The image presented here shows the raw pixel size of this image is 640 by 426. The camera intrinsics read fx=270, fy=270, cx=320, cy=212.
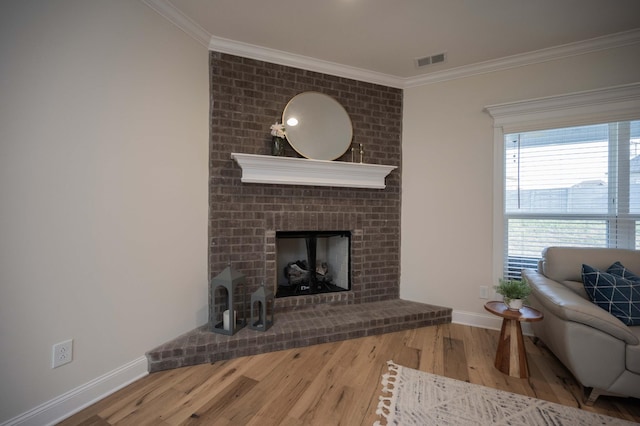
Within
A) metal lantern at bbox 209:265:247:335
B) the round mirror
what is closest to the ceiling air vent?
the round mirror

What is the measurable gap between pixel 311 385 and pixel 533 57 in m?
3.42

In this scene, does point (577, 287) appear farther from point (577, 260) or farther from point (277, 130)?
point (277, 130)

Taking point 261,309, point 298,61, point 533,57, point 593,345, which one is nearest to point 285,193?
point 261,309

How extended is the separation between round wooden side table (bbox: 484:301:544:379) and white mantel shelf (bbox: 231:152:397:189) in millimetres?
1566

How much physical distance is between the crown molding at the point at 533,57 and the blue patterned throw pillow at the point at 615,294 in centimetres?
194

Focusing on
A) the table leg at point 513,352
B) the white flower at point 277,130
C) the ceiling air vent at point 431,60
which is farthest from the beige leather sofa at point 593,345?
the white flower at point 277,130

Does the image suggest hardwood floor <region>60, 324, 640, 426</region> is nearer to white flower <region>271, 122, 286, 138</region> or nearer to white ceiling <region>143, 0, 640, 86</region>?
white flower <region>271, 122, 286, 138</region>

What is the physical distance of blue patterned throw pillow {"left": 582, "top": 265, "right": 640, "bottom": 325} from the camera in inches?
68.2

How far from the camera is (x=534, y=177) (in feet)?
8.63

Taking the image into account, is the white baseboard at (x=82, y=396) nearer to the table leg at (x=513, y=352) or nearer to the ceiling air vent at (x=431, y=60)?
the table leg at (x=513, y=352)

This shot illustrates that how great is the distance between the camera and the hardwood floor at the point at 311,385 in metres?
1.53

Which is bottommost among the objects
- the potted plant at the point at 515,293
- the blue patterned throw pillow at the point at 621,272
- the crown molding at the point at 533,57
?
the potted plant at the point at 515,293

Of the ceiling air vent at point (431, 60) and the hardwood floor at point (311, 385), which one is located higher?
the ceiling air vent at point (431, 60)

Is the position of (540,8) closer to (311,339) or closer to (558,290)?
(558,290)
